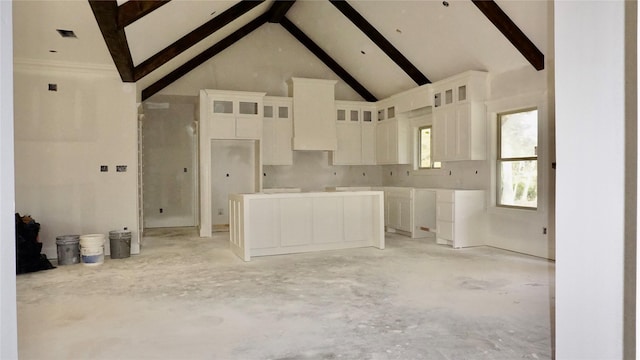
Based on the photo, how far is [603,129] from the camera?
3.88 feet

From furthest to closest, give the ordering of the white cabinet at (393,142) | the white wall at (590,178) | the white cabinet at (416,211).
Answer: the white cabinet at (393,142)
the white cabinet at (416,211)
the white wall at (590,178)

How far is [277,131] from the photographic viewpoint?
8617mm

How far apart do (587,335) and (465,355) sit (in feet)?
5.31

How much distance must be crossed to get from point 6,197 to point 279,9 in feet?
26.0

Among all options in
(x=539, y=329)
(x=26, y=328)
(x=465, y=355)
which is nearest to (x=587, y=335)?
(x=465, y=355)

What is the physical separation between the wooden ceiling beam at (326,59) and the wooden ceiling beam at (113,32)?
4045 mm

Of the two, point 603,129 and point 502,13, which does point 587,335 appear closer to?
point 603,129

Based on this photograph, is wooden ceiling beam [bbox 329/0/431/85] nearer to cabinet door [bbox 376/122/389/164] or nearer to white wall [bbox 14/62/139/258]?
cabinet door [bbox 376/122/389/164]

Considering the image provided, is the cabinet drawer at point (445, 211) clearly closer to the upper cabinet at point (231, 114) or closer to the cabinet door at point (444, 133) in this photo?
the cabinet door at point (444, 133)

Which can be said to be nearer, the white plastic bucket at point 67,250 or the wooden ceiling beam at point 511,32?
the wooden ceiling beam at point 511,32

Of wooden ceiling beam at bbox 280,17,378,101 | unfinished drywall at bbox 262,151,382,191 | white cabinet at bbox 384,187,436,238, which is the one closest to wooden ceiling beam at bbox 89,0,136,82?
unfinished drywall at bbox 262,151,382,191

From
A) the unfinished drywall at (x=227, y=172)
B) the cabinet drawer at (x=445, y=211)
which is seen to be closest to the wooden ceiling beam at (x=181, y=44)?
the unfinished drywall at (x=227, y=172)

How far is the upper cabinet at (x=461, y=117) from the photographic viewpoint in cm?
652

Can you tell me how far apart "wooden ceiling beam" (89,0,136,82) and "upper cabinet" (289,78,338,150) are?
3.50 metres
